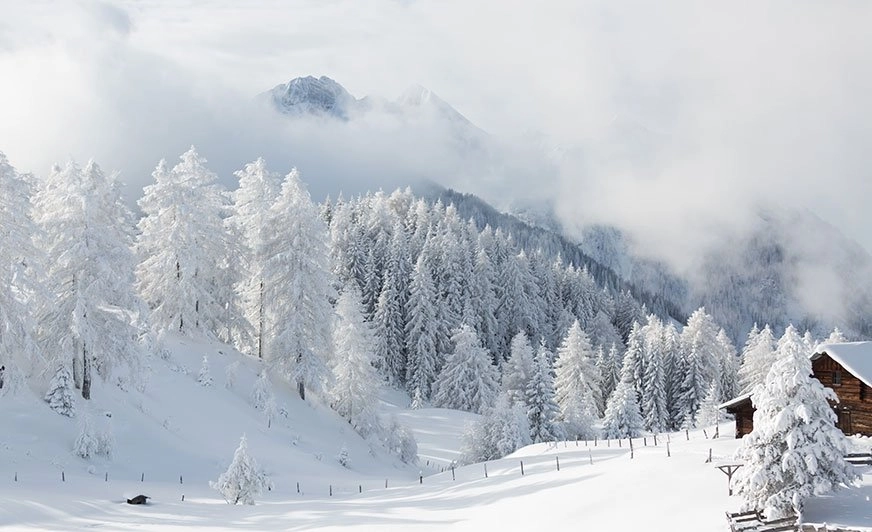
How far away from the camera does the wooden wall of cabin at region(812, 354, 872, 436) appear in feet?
97.4

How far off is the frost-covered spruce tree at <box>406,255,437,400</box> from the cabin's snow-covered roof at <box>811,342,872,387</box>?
47.8 meters

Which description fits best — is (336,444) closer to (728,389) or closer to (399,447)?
(399,447)

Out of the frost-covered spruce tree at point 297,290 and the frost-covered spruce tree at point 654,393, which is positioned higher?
the frost-covered spruce tree at point 297,290

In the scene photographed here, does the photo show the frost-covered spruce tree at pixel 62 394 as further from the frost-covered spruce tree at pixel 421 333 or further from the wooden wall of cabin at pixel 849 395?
the frost-covered spruce tree at pixel 421 333

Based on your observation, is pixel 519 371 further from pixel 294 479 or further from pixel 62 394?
pixel 62 394

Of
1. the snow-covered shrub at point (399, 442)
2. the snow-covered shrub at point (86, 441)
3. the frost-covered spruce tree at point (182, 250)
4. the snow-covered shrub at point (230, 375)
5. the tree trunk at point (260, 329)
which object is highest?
the frost-covered spruce tree at point (182, 250)

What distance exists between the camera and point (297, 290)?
4459 cm

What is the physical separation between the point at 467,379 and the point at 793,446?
165ft

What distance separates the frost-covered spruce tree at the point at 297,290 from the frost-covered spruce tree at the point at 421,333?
29.5 meters

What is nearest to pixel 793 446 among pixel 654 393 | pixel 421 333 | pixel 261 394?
pixel 261 394

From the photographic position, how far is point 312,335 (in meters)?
44.8

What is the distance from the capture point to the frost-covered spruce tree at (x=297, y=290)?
1743 inches

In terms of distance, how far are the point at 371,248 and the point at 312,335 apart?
157 feet

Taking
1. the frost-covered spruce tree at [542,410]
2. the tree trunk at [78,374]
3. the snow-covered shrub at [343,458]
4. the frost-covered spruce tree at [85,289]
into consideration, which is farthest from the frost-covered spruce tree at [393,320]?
the tree trunk at [78,374]
